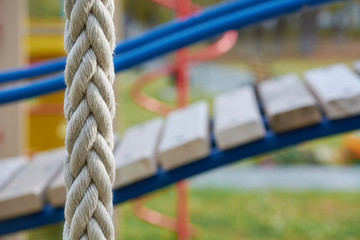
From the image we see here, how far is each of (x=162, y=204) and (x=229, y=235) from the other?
52.0 inches

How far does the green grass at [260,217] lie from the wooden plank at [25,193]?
6.89ft

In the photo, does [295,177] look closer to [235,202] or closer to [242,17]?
[235,202]

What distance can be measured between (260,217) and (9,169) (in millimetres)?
3076

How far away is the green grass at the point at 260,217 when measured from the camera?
4.34 metres

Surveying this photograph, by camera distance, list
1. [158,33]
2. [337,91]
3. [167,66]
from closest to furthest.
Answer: [337,91]
[158,33]
[167,66]

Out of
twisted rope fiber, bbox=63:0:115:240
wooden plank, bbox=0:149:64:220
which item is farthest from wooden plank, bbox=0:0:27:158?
twisted rope fiber, bbox=63:0:115:240

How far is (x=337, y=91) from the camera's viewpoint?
1701 mm

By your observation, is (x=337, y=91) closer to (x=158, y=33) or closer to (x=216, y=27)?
(x=216, y=27)

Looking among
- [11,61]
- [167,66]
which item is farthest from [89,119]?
[167,66]

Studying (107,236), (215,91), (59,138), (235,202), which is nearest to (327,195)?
(235,202)

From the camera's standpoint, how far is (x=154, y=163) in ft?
5.46

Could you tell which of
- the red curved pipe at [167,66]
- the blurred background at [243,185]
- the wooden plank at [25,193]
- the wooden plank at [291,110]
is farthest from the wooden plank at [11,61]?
the wooden plank at [291,110]

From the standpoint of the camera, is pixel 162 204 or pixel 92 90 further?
pixel 162 204

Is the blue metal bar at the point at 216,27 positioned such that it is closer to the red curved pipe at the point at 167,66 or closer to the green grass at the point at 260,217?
the red curved pipe at the point at 167,66
